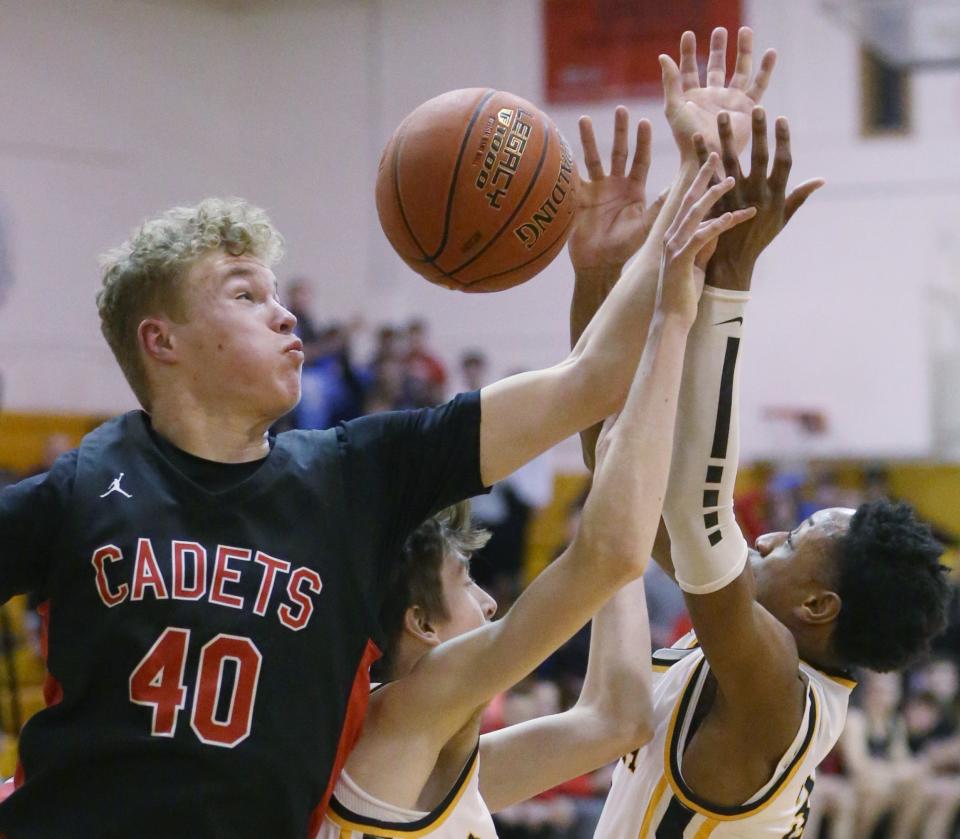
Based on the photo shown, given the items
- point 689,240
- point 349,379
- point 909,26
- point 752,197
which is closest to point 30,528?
point 689,240

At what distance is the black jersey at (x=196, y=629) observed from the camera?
240 cm

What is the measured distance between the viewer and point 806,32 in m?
12.3

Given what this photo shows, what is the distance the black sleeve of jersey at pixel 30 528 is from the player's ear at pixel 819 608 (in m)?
1.57

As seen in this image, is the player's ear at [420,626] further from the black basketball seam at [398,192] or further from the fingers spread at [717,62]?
the fingers spread at [717,62]

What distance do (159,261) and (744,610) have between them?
1297 mm

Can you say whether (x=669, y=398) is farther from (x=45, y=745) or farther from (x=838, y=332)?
(x=838, y=332)

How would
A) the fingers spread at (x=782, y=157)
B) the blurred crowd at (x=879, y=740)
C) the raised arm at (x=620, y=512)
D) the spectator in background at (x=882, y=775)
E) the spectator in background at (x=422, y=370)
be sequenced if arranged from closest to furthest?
1. the raised arm at (x=620, y=512)
2. the fingers spread at (x=782, y=157)
3. the blurred crowd at (x=879, y=740)
4. the spectator in background at (x=882, y=775)
5. the spectator in background at (x=422, y=370)

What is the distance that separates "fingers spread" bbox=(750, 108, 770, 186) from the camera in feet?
9.02

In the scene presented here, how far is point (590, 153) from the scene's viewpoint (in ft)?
10.6

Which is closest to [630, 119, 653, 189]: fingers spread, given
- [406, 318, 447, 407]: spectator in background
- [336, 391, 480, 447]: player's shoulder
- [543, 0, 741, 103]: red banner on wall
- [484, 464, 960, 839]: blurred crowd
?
[336, 391, 480, 447]: player's shoulder

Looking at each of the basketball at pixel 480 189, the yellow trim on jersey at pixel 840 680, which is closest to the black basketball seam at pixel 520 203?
the basketball at pixel 480 189

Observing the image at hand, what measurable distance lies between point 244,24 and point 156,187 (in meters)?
2.03

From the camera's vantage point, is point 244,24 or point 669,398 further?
point 244,24

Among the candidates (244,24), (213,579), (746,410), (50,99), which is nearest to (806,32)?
(746,410)
